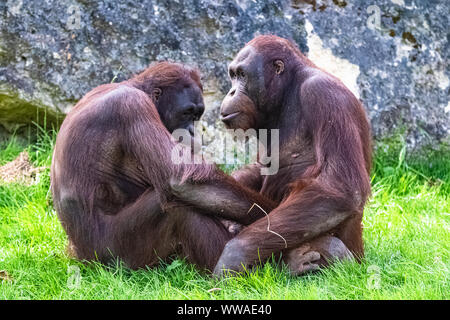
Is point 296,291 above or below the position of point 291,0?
below

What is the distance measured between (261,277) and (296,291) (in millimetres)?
259

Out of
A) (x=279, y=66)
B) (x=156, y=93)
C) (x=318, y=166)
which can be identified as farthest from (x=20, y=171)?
(x=318, y=166)

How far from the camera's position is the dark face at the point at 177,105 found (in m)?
4.50

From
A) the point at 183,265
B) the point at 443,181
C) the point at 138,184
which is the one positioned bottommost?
the point at 443,181

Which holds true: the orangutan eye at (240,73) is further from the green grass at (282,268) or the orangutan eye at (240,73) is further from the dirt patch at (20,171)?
the dirt patch at (20,171)

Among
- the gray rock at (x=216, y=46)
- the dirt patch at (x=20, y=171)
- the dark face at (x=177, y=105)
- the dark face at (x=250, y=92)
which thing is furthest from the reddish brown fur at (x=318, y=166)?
the dirt patch at (x=20, y=171)

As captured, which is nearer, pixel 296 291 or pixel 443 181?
pixel 296 291

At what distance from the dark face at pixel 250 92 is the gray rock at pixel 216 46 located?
4.98ft

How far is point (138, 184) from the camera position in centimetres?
425

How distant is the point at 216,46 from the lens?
5805mm

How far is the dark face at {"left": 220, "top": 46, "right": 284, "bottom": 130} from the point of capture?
4258mm
